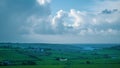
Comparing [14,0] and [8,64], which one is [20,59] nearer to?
[8,64]

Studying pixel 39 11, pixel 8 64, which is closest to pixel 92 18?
pixel 39 11

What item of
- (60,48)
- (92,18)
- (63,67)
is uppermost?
(92,18)

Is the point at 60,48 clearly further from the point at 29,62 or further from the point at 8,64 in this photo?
the point at 8,64

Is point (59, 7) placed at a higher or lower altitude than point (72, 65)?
higher

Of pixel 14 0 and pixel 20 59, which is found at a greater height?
pixel 14 0

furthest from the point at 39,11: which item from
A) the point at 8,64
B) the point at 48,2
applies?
the point at 8,64

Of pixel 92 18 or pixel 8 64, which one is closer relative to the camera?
pixel 8 64
